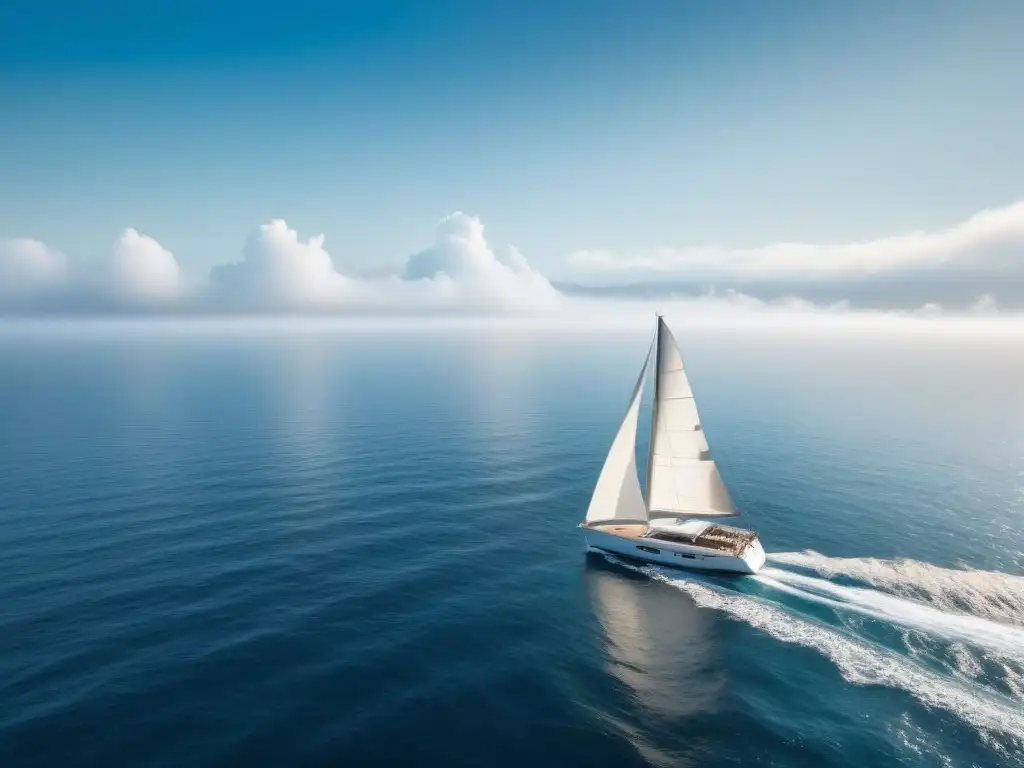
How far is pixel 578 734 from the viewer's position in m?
32.8

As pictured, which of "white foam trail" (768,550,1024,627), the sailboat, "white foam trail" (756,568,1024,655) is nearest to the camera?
"white foam trail" (756,568,1024,655)

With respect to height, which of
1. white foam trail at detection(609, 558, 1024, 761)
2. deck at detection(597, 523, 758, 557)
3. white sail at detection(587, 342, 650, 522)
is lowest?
white foam trail at detection(609, 558, 1024, 761)

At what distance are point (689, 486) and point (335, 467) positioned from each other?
53977 millimetres

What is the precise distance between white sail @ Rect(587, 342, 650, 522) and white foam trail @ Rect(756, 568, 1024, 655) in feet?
45.3

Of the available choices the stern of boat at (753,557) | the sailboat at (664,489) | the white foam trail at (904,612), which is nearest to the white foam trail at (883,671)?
the stern of boat at (753,557)

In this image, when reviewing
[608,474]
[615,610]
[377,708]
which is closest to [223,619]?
[377,708]

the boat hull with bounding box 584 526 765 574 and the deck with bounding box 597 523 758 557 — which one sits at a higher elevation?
the deck with bounding box 597 523 758 557

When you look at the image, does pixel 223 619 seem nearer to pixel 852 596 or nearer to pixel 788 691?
pixel 788 691

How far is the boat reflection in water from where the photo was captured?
32656 millimetres

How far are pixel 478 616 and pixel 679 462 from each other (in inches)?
1050

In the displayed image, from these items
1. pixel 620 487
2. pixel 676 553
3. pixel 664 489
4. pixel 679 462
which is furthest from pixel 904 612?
pixel 620 487

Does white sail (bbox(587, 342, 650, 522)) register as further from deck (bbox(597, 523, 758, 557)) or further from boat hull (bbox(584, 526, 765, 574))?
boat hull (bbox(584, 526, 765, 574))

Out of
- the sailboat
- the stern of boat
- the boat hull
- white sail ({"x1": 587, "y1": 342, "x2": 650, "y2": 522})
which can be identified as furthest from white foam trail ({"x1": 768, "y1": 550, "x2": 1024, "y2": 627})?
white sail ({"x1": 587, "y1": 342, "x2": 650, "y2": 522})

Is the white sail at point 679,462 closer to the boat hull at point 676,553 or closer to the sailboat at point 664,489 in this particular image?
the sailboat at point 664,489
